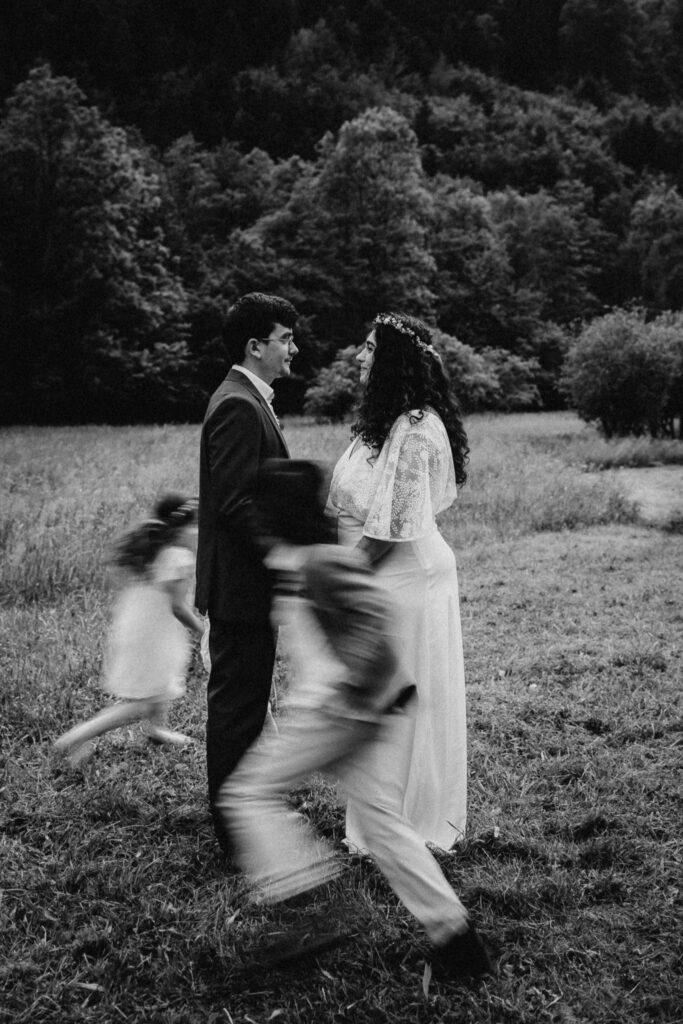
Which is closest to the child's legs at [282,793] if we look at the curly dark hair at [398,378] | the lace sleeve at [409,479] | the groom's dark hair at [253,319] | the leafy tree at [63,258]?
the lace sleeve at [409,479]

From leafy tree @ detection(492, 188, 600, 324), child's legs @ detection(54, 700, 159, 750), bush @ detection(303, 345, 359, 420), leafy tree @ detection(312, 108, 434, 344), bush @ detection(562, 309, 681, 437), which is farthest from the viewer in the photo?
leafy tree @ detection(492, 188, 600, 324)

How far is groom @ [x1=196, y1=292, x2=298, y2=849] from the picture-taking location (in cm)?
277

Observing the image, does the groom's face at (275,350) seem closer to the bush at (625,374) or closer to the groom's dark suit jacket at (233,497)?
the groom's dark suit jacket at (233,497)

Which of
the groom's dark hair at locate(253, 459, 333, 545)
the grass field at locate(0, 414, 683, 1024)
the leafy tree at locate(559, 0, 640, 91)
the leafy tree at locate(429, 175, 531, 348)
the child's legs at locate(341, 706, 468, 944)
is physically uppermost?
the leafy tree at locate(559, 0, 640, 91)

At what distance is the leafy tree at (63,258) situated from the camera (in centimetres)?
3300

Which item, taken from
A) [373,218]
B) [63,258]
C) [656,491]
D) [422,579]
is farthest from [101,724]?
[373,218]

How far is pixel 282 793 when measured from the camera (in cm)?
262

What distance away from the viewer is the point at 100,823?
353 cm

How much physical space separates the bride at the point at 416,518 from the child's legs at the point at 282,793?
25.7 inches

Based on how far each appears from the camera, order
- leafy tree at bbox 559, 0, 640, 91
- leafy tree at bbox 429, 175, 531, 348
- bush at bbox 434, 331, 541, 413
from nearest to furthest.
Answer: bush at bbox 434, 331, 541, 413
leafy tree at bbox 429, 175, 531, 348
leafy tree at bbox 559, 0, 640, 91

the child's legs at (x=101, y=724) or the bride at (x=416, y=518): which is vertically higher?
the bride at (x=416, y=518)

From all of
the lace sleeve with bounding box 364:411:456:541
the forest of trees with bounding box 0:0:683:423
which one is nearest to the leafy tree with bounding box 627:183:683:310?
the forest of trees with bounding box 0:0:683:423

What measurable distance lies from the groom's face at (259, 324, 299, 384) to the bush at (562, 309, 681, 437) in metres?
19.5

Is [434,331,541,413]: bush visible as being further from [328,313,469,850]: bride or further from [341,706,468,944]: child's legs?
[341,706,468,944]: child's legs
